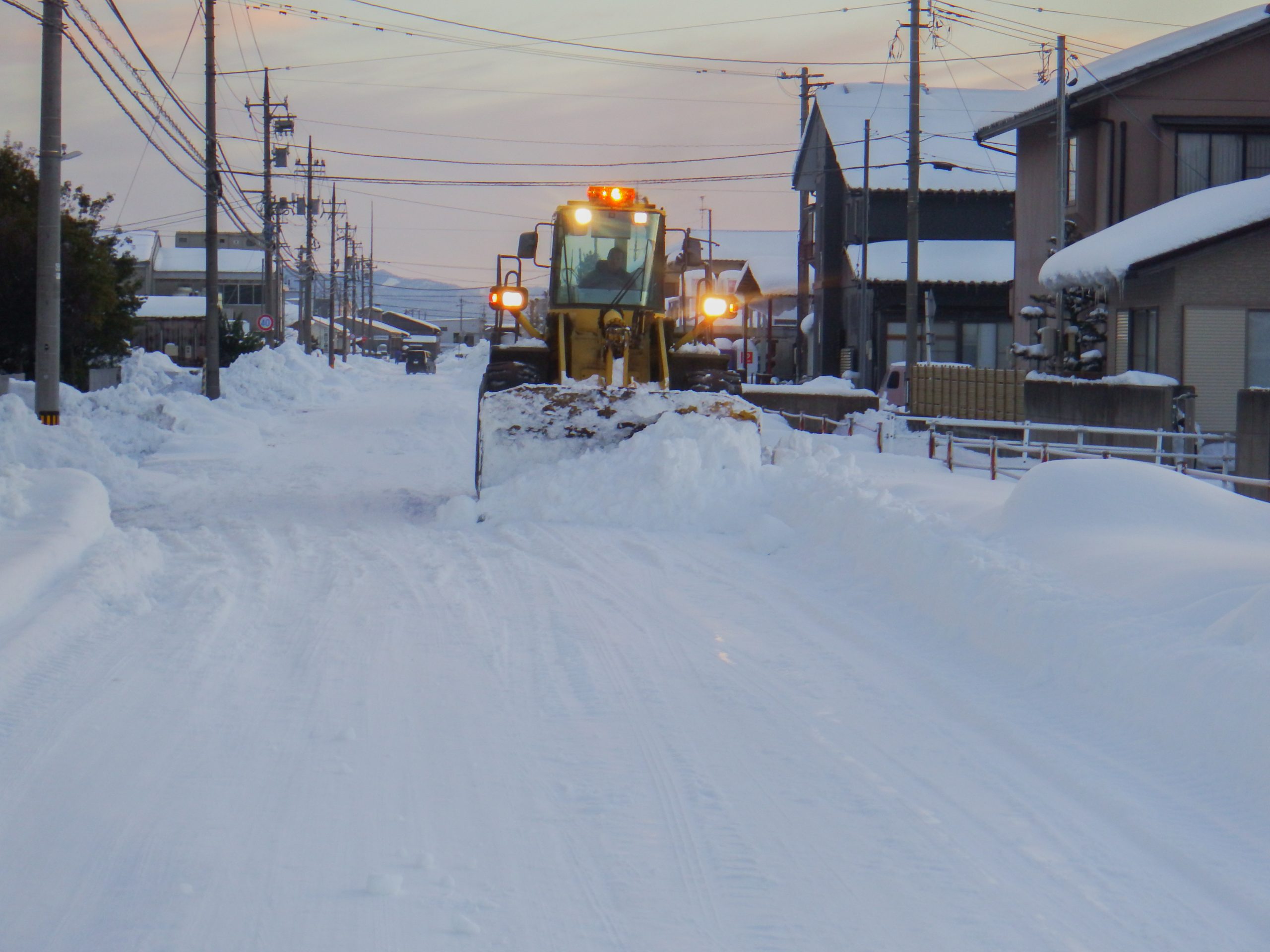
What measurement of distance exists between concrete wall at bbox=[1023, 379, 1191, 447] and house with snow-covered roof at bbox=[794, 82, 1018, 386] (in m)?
15.6

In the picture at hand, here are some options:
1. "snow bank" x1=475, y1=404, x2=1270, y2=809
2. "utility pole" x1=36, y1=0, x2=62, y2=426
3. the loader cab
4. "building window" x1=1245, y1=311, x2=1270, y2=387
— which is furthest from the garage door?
"utility pole" x1=36, y1=0, x2=62, y2=426

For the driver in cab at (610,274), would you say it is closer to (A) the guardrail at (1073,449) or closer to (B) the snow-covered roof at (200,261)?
(A) the guardrail at (1073,449)

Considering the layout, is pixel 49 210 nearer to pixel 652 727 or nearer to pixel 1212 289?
pixel 652 727

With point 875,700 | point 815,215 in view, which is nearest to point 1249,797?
point 875,700

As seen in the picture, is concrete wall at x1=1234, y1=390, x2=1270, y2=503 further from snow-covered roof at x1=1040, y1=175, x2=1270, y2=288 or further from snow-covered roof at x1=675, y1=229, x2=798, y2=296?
snow-covered roof at x1=675, y1=229, x2=798, y2=296

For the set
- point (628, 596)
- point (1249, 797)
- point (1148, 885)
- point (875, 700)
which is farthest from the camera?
point (628, 596)

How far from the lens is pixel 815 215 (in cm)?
5253

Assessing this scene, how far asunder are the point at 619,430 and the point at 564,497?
117 centimetres

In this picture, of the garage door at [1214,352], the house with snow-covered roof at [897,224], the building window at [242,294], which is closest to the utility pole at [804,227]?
the house with snow-covered roof at [897,224]

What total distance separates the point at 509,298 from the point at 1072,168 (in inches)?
766

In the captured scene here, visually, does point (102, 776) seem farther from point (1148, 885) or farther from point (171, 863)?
point (1148, 885)

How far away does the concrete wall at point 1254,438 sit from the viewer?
17578mm

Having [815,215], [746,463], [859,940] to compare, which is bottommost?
[859,940]

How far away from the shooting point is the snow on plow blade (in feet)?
45.0
